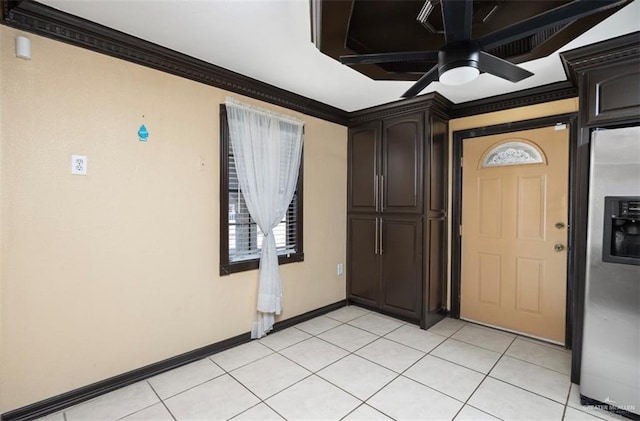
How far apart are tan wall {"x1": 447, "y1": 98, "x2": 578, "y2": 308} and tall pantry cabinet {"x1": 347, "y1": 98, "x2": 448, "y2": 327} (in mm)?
98

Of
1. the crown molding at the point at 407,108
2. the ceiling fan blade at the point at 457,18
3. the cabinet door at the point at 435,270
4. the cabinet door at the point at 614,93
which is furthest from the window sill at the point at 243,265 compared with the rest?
the cabinet door at the point at 614,93

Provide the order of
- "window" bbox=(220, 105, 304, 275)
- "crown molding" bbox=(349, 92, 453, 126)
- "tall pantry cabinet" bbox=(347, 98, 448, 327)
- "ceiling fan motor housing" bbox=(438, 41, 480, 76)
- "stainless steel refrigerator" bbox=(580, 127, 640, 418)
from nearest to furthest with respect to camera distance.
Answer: "ceiling fan motor housing" bbox=(438, 41, 480, 76), "stainless steel refrigerator" bbox=(580, 127, 640, 418), "window" bbox=(220, 105, 304, 275), "crown molding" bbox=(349, 92, 453, 126), "tall pantry cabinet" bbox=(347, 98, 448, 327)

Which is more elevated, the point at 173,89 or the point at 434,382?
the point at 173,89

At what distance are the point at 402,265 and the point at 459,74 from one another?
252 cm

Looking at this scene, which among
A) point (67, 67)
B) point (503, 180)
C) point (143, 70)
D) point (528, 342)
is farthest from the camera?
point (503, 180)

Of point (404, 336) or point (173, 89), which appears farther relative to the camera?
point (404, 336)

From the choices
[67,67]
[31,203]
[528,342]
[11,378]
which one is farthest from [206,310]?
[528,342]

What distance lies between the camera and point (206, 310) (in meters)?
2.74

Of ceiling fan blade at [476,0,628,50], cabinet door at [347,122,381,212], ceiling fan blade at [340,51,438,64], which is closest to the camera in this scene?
ceiling fan blade at [476,0,628,50]

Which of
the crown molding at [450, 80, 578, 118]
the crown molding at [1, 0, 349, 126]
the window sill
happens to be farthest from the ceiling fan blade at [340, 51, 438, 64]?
the crown molding at [450, 80, 578, 118]

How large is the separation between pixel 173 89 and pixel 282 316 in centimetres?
239

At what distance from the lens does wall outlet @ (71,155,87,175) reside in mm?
2049

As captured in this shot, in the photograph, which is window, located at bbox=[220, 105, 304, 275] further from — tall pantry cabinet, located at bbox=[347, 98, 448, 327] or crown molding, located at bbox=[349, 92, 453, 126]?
crown molding, located at bbox=[349, 92, 453, 126]

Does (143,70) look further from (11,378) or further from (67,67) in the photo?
(11,378)
